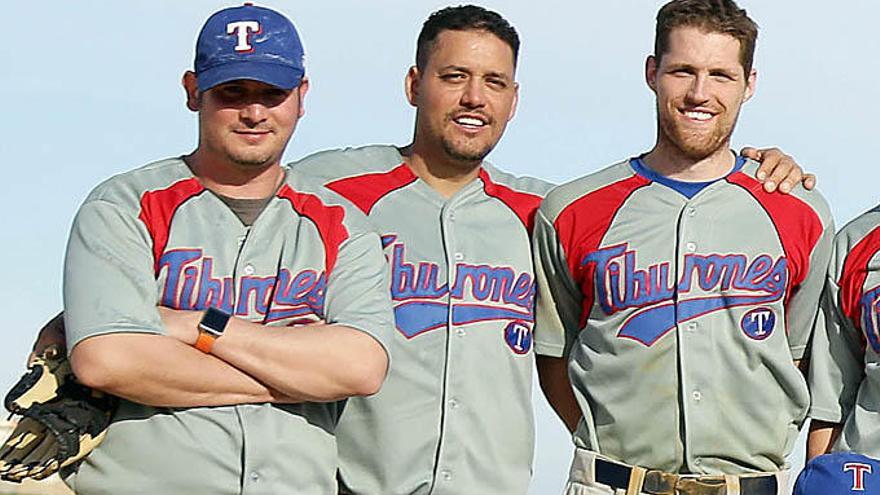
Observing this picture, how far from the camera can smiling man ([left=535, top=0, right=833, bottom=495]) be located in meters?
6.68

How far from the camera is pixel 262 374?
5.69m

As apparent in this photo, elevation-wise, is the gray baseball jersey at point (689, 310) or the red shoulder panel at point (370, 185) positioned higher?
the red shoulder panel at point (370, 185)

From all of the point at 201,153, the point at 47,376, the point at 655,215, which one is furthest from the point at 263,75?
the point at 655,215

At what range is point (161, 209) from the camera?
19.4ft

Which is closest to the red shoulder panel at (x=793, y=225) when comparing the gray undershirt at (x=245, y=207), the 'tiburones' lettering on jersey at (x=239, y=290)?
the 'tiburones' lettering on jersey at (x=239, y=290)

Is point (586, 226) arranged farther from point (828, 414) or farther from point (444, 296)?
point (828, 414)

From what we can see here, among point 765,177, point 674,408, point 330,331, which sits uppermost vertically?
point 765,177

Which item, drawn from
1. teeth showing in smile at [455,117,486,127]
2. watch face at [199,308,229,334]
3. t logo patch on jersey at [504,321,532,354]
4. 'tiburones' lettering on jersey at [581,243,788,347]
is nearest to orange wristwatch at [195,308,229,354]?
watch face at [199,308,229,334]

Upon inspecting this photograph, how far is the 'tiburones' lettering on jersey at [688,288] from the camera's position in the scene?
264 inches

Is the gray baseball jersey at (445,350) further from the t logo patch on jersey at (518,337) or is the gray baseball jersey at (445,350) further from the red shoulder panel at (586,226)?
the red shoulder panel at (586,226)

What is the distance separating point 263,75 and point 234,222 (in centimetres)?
57

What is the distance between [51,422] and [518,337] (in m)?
2.06

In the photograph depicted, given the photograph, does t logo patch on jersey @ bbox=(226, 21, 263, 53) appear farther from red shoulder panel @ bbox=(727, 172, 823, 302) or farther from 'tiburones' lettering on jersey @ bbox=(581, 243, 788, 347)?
red shoulder panel @ bbox=(727, 172, 823, 302)

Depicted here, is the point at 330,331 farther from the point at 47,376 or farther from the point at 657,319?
the point at 657,319
